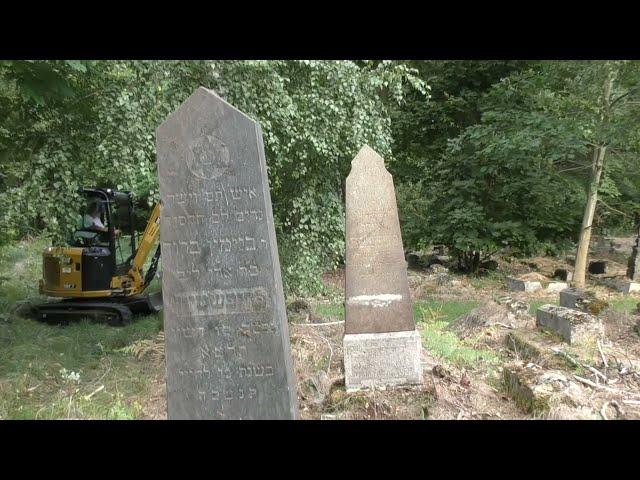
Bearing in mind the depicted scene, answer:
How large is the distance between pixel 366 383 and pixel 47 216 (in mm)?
4541

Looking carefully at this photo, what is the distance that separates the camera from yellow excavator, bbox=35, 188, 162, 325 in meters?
10.1

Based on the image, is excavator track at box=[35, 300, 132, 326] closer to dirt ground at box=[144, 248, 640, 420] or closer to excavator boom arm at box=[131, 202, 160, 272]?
excavator boom arm at box=[131, 202, 160, 272]

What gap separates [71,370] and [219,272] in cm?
441

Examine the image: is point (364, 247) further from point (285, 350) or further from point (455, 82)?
point (455, 82)

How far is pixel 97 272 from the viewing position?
10328 millimetres

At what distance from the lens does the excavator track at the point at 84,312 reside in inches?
394

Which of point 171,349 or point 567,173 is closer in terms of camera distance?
point 171,349

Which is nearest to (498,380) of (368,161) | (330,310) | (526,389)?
(526,389)

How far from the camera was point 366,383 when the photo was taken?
5.80m

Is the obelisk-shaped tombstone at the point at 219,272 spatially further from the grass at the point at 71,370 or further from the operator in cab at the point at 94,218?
the operator in cab at the point at 94,218

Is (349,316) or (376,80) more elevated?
(376,80)

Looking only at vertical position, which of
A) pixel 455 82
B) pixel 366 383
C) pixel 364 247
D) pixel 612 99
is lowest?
pixel 366 383

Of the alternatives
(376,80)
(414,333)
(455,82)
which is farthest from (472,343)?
(455,82)

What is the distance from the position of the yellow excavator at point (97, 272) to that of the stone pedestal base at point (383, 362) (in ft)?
18.6
